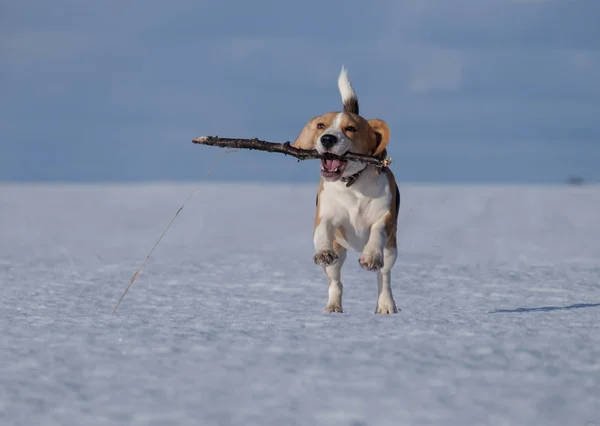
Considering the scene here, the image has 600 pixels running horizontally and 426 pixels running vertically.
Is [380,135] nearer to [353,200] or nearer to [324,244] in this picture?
[353,200]

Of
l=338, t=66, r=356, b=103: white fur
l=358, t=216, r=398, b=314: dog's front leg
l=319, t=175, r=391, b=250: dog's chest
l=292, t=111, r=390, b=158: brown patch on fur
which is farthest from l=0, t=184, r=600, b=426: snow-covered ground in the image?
l=338, t=66, r=356, b=103: white fur

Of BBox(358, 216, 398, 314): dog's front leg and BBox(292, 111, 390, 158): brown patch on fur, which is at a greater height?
BBox(292, 111, 390, 158): brown patch on fur

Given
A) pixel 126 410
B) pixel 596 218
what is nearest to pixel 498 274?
pixel 126 410

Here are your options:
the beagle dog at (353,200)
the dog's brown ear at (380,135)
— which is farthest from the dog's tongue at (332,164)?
the dog's brown ear at (380,135)

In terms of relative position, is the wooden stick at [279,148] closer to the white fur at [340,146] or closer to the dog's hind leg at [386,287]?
the white fur at [340,146]

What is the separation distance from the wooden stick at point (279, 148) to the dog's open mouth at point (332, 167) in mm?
49

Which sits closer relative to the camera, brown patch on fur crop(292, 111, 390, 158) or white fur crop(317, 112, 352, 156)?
white fur crop(317, 112, 352, 156)

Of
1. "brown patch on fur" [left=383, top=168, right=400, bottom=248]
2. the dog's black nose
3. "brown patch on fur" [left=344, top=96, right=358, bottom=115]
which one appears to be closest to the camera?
the dog's black nose

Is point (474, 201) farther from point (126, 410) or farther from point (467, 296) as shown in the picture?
point (126, 410)

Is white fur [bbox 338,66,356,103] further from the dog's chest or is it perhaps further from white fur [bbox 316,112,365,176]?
the dog's chest

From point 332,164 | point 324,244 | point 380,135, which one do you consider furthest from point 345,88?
point 324,244

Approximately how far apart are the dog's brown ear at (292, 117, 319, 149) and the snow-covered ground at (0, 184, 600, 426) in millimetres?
1212

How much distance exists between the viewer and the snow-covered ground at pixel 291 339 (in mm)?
3398

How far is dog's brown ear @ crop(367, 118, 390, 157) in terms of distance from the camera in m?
6.23
